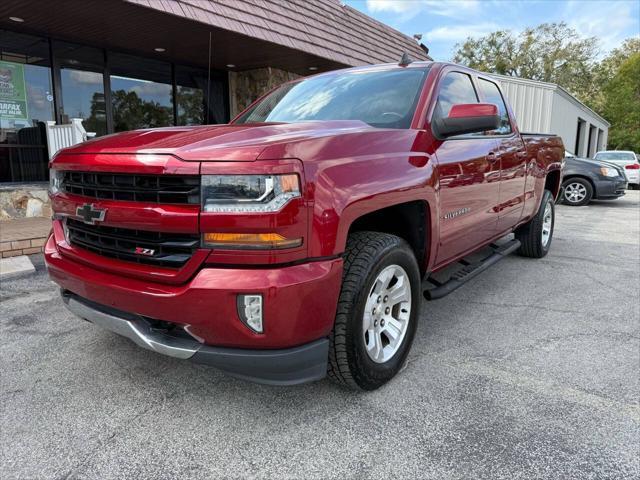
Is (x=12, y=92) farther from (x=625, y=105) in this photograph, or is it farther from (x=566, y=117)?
(x=625, y=105)

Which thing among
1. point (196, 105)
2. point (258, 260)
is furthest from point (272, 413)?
point (196, 105)

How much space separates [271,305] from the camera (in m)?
1.90

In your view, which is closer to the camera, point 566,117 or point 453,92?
point 453,92

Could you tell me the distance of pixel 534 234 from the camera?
5398 millimetres

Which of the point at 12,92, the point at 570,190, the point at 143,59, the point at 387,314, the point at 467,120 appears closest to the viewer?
the point at 387,314

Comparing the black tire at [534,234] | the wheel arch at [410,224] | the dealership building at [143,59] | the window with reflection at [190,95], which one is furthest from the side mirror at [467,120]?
the window with reflection at [190,95]

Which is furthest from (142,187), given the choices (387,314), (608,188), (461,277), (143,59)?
(608,188)

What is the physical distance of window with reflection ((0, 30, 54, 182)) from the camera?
7703 mm

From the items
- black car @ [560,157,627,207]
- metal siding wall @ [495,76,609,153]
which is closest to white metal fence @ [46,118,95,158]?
black car @ [560,157,627,207]

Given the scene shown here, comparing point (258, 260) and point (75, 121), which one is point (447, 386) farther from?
point (75, 121)

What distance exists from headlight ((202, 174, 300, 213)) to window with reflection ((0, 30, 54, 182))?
774 cm

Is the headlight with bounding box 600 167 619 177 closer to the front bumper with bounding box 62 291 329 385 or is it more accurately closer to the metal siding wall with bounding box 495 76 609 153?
the metal siding wall with bounding box 495 76 609 153

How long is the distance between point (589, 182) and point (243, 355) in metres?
12.3

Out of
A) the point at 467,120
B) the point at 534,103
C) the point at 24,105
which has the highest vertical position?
the point at 534,103
